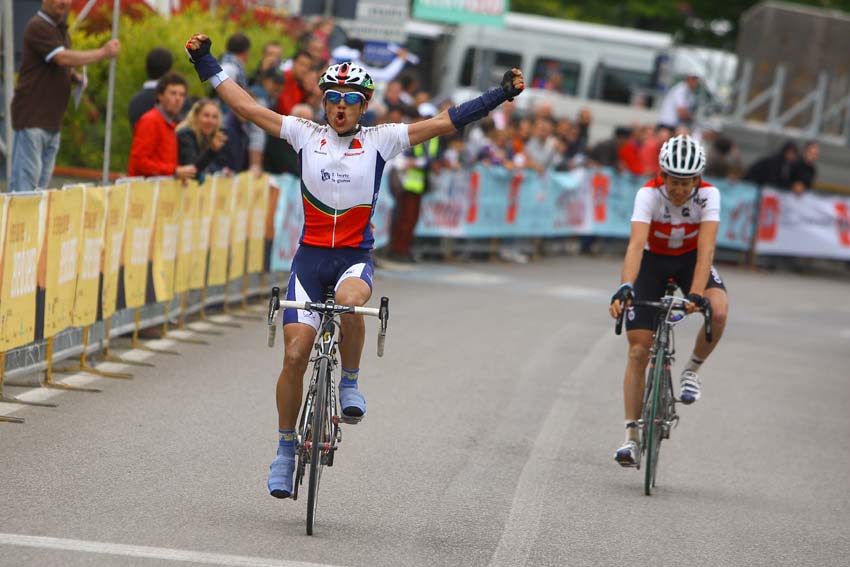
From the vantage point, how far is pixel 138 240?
1242cm

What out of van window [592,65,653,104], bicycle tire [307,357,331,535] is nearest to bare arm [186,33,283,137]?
bicycle tire [307,357,331,535]

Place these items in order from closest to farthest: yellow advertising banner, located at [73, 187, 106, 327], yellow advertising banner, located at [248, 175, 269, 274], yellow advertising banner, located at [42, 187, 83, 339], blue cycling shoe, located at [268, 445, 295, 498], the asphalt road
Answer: the asphalt road
blue cycling shoe, located at [268, 445, 295, 498]
yellow advertising banner, located at [42, 187, 83, 339]
yellow advertising banner, located at [73, 187, 106, 327]
yellow advertising banner, located at [248, 175, 269, 274]

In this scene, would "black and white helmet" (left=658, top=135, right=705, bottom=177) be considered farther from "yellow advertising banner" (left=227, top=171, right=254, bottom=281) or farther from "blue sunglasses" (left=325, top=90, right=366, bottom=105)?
"yellow advertising banner" (left=227, top=171, right=254, bottom=281)

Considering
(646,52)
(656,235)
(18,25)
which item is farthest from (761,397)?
(646,52)

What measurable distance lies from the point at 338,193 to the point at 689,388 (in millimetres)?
3262

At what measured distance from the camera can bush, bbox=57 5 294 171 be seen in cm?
1716

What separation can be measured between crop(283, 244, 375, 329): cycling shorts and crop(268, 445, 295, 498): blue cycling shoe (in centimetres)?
64

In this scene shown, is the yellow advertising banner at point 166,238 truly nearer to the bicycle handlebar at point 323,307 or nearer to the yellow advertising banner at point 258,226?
the yellow advertising banner at point 258,226

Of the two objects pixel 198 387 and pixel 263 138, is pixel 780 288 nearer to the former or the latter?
pixel 263 138

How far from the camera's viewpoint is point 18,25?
15.6 m

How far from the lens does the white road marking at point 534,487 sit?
24.2ft

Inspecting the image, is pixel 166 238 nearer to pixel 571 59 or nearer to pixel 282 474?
pixel 282 474

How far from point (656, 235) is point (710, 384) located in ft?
16.4

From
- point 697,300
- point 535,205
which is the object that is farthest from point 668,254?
point 535,205
